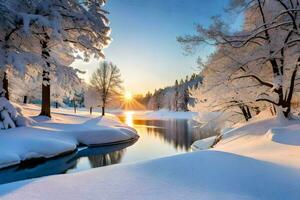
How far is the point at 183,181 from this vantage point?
5418mm

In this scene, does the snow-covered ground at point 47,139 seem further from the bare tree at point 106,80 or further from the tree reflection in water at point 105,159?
the bare tree at point 106,80

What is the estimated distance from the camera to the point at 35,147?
12156 millimetres

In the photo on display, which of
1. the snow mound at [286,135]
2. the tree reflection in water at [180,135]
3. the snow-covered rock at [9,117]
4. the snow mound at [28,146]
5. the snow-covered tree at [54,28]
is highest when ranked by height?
the snow-covered tree at [54,28]

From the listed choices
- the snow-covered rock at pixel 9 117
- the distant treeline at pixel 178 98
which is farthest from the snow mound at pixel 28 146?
the distant treeline at pixel 178 98

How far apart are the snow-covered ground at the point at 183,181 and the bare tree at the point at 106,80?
3586 centimetres

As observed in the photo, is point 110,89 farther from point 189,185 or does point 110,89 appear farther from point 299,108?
point 189,185

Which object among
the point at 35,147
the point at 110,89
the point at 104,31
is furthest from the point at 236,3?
the point at 110,89

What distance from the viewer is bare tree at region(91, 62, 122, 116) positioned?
42.1 meters

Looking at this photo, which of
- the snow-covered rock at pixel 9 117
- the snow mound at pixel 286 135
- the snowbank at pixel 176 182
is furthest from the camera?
the snow-covered rock at pixel 9 117

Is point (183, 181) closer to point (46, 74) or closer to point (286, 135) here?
point (286, 135)

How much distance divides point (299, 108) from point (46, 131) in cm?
1199

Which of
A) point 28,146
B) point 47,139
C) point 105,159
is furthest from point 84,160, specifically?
point 28,146

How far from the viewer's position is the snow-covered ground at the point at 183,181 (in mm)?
4855

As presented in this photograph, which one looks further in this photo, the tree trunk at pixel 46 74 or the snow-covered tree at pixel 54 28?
the tree trunk at pixel 46 74
